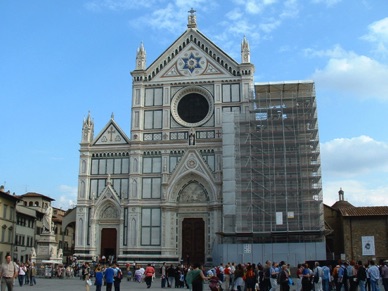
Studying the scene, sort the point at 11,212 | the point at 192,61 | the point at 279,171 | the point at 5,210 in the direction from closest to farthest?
the point at 279,171
the point at 192,61
the point at 5,210
the point at 11,212

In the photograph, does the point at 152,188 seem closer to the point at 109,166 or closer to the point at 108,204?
the point at 108,204

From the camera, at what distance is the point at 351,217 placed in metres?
40.5

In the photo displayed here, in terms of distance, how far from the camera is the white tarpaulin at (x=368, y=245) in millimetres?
39969

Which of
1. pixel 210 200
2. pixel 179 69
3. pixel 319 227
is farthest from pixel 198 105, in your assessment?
pixel 319 227

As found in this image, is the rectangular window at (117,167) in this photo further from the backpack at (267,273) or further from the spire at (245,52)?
the backpack at (267,273)

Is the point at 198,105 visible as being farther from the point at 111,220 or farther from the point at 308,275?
the point at 308,275

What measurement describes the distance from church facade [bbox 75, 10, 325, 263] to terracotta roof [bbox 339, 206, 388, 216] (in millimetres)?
3663

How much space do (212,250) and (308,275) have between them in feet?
74.1

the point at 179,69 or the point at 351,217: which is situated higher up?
the point at 179,69

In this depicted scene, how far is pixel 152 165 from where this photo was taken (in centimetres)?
4438

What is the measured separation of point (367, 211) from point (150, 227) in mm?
17354

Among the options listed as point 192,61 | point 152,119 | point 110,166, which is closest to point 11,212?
point 110,166

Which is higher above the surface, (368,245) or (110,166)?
(110,166)

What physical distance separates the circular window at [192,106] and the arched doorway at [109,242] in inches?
430
